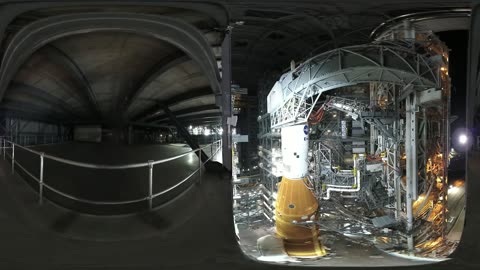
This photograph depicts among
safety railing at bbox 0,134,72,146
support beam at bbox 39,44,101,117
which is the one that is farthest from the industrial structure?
safety railing at bbox 0,134,72,146

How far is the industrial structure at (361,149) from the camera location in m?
1.06

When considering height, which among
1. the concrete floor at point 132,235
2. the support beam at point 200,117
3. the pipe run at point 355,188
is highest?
the support beam at point 200,117

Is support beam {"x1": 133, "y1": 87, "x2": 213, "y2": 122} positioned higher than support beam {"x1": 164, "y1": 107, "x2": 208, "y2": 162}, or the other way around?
support beam {"x1": 133, "y1": 87, "x2": 213, "y2": 122}

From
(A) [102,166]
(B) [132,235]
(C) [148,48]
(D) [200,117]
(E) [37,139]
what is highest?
(C) [148,48]

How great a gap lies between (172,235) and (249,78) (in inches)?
35.3

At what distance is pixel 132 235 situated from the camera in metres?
1.12

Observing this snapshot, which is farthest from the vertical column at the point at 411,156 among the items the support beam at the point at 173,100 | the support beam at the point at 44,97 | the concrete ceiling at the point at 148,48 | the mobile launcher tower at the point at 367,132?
the support beam at the point at 44,97

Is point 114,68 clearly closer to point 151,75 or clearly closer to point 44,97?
point 151,75

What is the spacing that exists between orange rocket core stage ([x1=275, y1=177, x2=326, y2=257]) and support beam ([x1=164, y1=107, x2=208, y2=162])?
0.43m

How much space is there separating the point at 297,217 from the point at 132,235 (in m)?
0.83

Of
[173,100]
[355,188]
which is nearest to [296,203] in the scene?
[355,188]

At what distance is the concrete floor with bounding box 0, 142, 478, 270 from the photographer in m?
1.13

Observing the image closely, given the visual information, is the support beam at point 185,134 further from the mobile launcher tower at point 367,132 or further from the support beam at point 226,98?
the mobile launcher tower at point 367,132

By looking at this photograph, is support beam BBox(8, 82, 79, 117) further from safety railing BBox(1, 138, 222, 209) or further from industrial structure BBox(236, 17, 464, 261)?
industrial structure BBox(236, 17, 464, 261)
